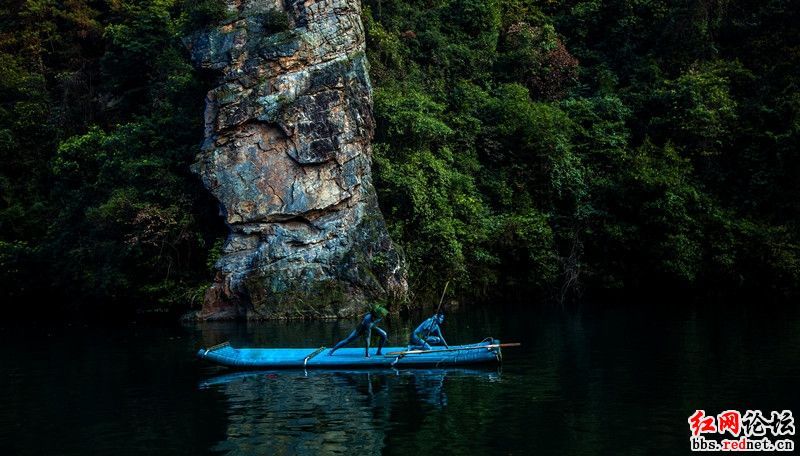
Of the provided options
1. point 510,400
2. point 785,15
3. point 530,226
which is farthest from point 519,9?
point 510,400

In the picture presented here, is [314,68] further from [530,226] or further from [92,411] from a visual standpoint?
[92,411]

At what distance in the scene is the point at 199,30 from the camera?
2900cm

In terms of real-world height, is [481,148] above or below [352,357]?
above

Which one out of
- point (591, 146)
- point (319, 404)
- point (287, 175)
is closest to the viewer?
point (319, 404)

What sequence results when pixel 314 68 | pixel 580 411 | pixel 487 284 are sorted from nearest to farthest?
pixel 580 411
pixel 314 68
pixel 487 284

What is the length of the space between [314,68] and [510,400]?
18061 millimetres

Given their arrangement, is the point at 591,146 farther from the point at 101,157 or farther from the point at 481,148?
the point at 101,157

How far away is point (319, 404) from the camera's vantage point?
44.5 feet

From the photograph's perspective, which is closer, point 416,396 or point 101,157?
point 416,396

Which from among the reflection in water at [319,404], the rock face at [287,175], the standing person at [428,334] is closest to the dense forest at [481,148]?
the rock face at [287,175]

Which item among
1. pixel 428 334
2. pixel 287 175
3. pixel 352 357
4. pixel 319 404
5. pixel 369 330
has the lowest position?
pixel 319 404

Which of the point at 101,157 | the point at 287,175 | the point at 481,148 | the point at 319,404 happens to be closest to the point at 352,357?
the point at 319,404

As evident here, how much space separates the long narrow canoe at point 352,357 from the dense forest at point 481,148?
10.8m

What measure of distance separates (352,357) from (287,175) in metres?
12.2
